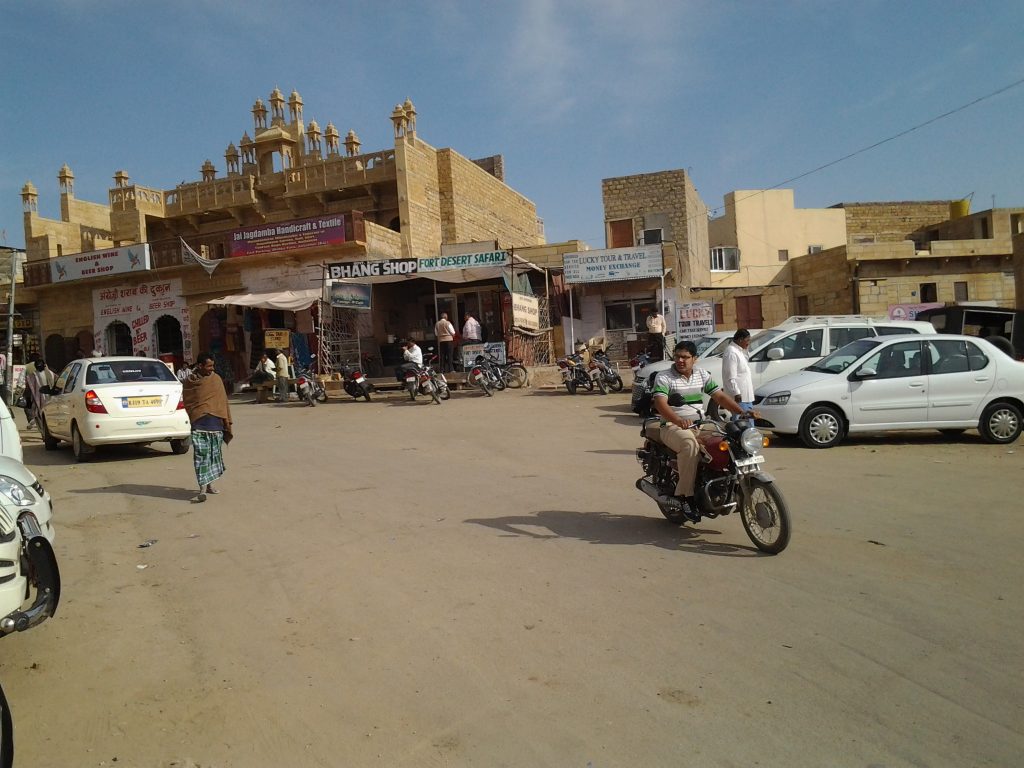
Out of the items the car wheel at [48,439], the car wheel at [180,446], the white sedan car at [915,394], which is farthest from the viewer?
the car wheel at [48,439]

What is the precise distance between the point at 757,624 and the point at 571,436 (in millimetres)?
8178

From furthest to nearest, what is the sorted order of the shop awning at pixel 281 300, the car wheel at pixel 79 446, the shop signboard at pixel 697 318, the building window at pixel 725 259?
the building window at pixel 725 259 → the shop signboard at pixel 697 318 → the shop awning at pixel 281 300 → the car wheel at pixel 79 446

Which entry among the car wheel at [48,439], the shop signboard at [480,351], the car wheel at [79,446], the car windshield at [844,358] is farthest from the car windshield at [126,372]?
the car windshield at [844,358]

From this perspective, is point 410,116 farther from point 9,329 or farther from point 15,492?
point 15,492

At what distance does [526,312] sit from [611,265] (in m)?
3.50

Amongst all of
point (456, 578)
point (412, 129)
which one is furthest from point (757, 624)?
point (412, 129)

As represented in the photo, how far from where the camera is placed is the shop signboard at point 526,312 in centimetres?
1986

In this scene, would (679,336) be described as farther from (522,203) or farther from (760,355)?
(522,203)

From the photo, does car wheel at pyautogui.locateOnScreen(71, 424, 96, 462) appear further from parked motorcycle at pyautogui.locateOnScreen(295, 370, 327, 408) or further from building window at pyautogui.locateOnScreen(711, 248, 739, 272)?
building window at pyautogui.locateOnScreen(711, 248, 739, 272)

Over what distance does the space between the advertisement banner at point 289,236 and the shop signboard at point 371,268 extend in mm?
2277

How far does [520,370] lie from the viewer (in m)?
19.9

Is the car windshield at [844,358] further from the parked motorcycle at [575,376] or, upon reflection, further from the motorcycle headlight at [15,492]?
the motorcycle headlight at [15,492]

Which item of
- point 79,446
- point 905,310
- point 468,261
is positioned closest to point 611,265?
point 468,261

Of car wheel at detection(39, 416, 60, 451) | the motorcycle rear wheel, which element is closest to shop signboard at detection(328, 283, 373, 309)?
the motorcycle rear wheel
